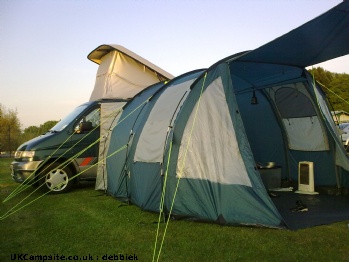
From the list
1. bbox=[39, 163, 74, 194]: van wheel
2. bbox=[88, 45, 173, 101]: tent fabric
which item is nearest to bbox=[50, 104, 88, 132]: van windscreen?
bbox=[88, 45, 173, 101]: tent fabric

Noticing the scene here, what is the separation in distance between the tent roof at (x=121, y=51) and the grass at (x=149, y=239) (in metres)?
5.13

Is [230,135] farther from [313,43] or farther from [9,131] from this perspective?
[9,131]

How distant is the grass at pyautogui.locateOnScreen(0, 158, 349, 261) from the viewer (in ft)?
12.9

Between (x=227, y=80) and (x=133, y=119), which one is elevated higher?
(x=227, y=80)

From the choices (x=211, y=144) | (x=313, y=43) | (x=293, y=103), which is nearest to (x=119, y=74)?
(x=293, y=103)

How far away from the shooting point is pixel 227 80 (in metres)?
5.40

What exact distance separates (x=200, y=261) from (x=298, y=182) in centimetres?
460

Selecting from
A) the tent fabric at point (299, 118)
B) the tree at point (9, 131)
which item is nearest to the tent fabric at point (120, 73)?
the tent fabric at point (299, 118)

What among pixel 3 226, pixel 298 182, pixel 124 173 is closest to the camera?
pixel 3 226

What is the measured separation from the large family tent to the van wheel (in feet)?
3.33

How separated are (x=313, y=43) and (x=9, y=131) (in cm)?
2354

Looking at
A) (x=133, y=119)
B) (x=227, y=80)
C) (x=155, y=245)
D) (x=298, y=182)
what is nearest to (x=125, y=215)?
(x=155, y=245)

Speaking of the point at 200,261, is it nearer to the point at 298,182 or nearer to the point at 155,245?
the point at 155,245

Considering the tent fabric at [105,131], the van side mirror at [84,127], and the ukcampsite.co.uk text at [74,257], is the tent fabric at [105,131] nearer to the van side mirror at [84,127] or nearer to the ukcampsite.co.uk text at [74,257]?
the van side mirror at [84,127]
